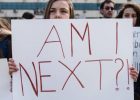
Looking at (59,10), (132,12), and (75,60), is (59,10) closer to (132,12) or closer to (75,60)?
(75,60)

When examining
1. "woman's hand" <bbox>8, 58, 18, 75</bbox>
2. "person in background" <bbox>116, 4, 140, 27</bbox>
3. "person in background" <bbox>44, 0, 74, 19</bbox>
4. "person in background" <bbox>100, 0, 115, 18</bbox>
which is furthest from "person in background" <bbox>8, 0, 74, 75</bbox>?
"person in background" <bbox>100, 0, 115, 18</bbox>

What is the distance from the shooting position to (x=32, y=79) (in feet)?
9.57

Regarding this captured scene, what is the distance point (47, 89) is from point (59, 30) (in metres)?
0.33

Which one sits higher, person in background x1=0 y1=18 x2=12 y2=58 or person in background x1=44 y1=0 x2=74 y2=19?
person in background x1=44 y1=0 x2=74 y2=19

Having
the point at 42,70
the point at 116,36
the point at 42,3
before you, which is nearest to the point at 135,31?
the point at 116,36

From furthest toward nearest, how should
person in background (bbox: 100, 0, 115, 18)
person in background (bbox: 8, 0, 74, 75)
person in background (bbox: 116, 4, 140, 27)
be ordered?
person in background (bbox: 100, 0, 115, 18), person in background (bbox: 116, 4, 140, 27), person in background (bbox: 8, 0, 74, 75)

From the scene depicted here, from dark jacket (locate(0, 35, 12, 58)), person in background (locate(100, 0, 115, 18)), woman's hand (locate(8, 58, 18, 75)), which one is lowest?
woman's hand (locate(8, 58, 18, 75))

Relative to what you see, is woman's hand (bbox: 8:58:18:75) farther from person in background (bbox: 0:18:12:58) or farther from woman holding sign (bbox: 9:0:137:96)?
woman holding sign (bbox: 9:0:137:96)

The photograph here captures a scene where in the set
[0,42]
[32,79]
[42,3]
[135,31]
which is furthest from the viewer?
[42,3]

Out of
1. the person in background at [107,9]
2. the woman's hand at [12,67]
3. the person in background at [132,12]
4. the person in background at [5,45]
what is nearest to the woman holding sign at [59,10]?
the person in background at [5,45]

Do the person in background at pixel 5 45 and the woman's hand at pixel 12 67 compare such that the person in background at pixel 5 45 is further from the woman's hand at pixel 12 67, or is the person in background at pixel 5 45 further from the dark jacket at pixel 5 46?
the woman's hand at pixel 12 67

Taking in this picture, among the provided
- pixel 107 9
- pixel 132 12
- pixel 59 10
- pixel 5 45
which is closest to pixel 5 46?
pixel 5 45

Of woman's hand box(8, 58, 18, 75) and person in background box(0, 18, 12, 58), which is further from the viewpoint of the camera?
person in background box(0, 18, 12, 58)

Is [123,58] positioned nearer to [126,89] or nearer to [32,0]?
[126,89]
